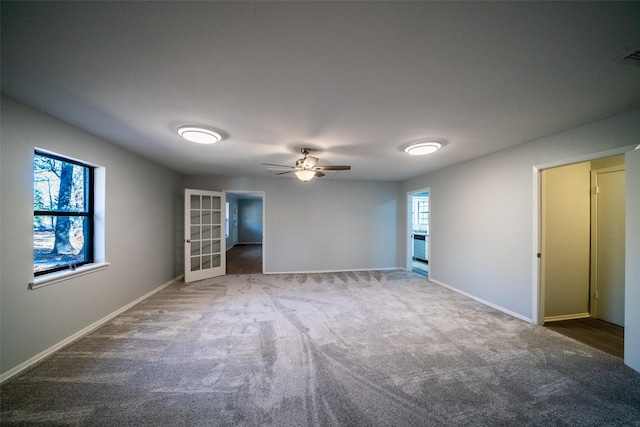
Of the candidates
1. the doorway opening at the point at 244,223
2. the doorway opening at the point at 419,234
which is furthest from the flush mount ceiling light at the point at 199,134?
the doorway opening at the point at 244,223

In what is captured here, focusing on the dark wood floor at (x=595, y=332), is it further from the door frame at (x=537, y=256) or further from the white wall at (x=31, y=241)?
the white wall at (x=31, y=241)

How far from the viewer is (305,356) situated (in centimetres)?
212

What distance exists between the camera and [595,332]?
2.62 m

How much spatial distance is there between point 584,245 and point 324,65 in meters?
4.22

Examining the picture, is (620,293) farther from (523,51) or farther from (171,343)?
(171,343)

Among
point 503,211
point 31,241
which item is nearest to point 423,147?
point 503,211

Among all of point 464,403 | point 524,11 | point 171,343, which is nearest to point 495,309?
point 464,403

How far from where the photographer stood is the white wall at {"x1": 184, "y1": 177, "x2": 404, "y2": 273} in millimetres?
5324

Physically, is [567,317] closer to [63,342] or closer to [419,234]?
[419,234]

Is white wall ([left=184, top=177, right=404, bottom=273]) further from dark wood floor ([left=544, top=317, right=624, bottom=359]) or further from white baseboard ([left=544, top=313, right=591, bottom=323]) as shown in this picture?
dark wood floor ([left=544, top=317, right=624, bottom=359])

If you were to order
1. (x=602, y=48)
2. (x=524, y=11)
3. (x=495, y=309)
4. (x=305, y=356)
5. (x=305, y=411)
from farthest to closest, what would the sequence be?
(x=495, y=309)
(x=305, y=356)
(x=305, y=411)
(x=602, y=48)
(x=524, y=11)

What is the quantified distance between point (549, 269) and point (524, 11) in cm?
331

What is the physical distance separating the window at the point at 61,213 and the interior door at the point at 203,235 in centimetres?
173

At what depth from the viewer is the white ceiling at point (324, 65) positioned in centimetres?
107
